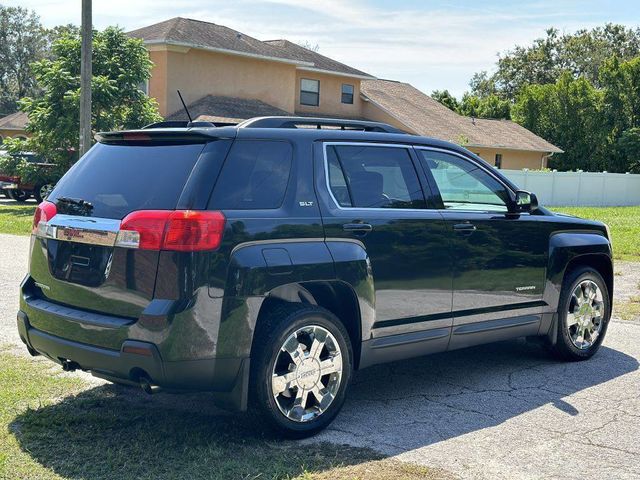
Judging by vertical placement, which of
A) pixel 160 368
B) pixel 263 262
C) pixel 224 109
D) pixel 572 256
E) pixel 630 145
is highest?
pixel 224 109

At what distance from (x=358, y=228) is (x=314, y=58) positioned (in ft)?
115

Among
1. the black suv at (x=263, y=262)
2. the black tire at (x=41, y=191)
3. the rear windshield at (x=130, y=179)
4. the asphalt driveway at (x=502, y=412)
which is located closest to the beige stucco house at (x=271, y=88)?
the black tire at (x=41, y=191)

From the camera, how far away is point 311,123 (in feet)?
19.1

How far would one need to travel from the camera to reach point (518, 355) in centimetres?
766

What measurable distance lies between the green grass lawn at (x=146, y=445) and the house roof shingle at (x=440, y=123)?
113 feet

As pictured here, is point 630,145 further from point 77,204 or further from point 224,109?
point 77,204

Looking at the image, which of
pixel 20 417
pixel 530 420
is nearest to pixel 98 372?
pixel 20 417

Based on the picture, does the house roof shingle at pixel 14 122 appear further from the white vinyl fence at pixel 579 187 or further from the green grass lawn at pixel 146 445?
the green grass lawn at pixel 146 445

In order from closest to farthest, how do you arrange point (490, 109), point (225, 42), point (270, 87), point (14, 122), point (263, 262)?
point (263, 262), point (225, 42), point (270, 87), point (14, 122), point (490, 109)

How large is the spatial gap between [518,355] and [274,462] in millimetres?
3644

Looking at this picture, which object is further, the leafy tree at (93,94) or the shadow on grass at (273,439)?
the leafy tree at (93,94)

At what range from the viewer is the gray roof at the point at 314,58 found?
38.1 m

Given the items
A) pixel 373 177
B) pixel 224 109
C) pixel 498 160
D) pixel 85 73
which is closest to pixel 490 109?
pixel 498 160

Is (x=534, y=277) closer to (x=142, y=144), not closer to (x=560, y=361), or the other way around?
(x=560, y=361)
